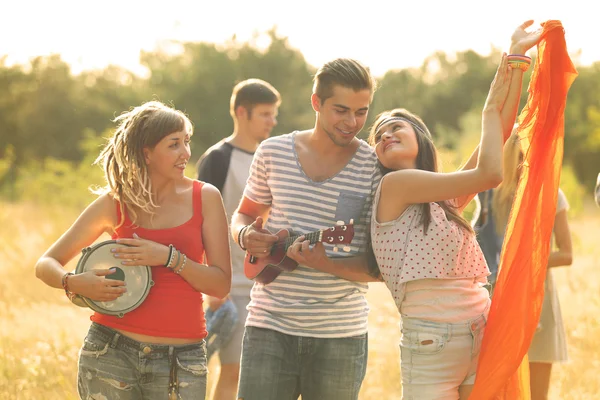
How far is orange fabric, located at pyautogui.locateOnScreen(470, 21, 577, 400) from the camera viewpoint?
151 inches

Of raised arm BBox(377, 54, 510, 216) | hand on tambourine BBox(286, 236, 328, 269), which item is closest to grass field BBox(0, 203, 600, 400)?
hand on tambourine BBox(286, 236, 328, 269)

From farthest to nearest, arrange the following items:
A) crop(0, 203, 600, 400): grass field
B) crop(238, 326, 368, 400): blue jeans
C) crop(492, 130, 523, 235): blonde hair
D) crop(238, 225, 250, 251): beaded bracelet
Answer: crop(0, 203, 600, 400): grass field < crop(492, 130, 523, 235): blonde hair < crop(238, 225, 250, 251): beaded bracelet < crop(238, 326, 368, 400): blue jeans

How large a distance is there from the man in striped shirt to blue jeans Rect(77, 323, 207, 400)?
0.34 meters

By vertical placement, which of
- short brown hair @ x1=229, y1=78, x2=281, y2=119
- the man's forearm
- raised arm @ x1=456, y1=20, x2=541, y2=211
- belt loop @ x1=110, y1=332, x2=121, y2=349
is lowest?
belt loop @ x1=110, y1=332, x2=121, y2=349

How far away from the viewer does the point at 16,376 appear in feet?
24.0

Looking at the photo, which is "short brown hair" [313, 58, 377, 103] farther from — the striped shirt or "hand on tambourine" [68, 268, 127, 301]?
"hand on tambourine" [68, 268, 127, 301]

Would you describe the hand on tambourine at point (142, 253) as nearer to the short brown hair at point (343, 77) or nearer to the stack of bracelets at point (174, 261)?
the stack of bracelets at point (174, 261)

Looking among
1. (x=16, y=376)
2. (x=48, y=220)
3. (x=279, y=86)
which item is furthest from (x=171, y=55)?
(x=16, y=376)


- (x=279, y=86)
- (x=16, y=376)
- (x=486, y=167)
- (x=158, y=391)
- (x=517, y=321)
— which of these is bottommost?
(x=16, y=376)

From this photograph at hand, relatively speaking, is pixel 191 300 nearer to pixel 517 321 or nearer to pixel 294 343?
pixel 294 343

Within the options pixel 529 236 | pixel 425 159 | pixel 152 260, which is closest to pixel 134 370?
pixel 152 260

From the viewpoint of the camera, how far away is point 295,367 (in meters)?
4.35

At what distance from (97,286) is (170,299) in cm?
33

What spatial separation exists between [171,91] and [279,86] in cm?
492
